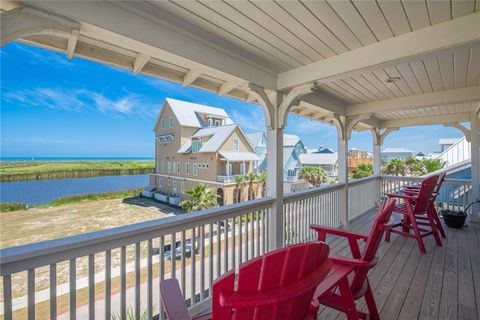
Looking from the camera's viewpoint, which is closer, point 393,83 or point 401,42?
point 401,42

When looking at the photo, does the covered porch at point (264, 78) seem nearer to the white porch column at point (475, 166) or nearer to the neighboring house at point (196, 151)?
the white porch column at point (475, 166)

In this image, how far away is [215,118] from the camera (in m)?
10.2

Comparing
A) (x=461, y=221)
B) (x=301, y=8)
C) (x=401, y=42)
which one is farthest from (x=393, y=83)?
(x=461, y=221)

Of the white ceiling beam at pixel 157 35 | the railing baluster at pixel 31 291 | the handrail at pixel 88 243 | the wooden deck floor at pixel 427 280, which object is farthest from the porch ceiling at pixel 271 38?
the wooden deck floor at pixel 427 280

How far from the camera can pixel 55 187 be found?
25.7 ft

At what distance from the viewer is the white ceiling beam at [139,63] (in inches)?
77.9

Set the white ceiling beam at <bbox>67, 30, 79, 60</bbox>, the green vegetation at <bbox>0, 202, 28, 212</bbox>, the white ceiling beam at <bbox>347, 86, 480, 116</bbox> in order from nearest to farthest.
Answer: the white ceiling beam at <bbox>67, 30, 79, 60</bbox>, the white ceiling beam at <bbox>347, 86, 480, 116</bbox>, the green vegetation at <bbox>0, 202, 28, 212</bbox>

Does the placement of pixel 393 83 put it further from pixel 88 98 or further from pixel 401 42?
pixel 88 98

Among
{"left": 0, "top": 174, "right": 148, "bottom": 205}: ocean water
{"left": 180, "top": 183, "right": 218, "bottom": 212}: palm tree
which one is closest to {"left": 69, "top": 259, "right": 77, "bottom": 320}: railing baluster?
{"left": 0, "top": 174, "right": 148, "bottom": 205}: ocean water

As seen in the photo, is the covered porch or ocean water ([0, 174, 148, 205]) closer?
the covered porch

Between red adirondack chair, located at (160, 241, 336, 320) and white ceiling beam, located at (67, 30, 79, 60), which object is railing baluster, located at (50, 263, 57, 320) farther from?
white ceiling beam, located at (67, 30, 79, 60)

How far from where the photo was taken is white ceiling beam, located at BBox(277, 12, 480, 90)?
1.68 meters

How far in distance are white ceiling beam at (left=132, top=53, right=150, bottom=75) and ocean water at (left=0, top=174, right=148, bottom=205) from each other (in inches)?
276

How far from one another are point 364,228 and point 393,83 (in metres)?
2.57
